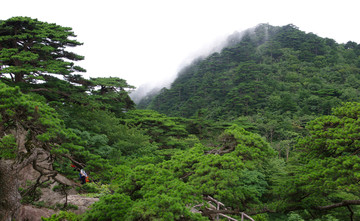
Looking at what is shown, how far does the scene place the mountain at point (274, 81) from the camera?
31.6 m

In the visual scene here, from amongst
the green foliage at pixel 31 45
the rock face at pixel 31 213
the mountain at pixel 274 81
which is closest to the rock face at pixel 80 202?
the rock face at pixel 31 213

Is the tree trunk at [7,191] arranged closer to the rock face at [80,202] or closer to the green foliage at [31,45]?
the rock face at [80,202]

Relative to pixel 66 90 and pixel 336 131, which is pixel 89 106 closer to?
pixel 66 90

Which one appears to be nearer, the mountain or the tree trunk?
the tree trunk

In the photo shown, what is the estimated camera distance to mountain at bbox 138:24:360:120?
3162 centimetres

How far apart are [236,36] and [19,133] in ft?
249

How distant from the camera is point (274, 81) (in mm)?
38719

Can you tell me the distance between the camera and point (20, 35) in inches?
502

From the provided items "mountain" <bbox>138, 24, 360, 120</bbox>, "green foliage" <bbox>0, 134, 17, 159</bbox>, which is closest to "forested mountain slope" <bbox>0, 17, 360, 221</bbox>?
"green foliage" <bbox>0, 134, 17, 159</bbox>

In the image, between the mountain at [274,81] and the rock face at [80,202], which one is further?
the mountain at [274,81]

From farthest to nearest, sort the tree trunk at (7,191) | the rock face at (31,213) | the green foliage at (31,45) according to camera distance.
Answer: the green foliage at (31,45) < the rock face at (31,213) < the tree trunk at (7,191)

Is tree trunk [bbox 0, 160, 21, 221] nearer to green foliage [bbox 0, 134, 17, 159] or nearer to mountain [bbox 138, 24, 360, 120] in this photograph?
green foliage [bbox 0, 134, 17, 159]

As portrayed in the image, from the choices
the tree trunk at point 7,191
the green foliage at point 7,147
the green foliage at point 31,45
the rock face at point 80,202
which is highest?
the green foliage at point 31,45

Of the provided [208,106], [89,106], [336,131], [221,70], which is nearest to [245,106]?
[208,106]
